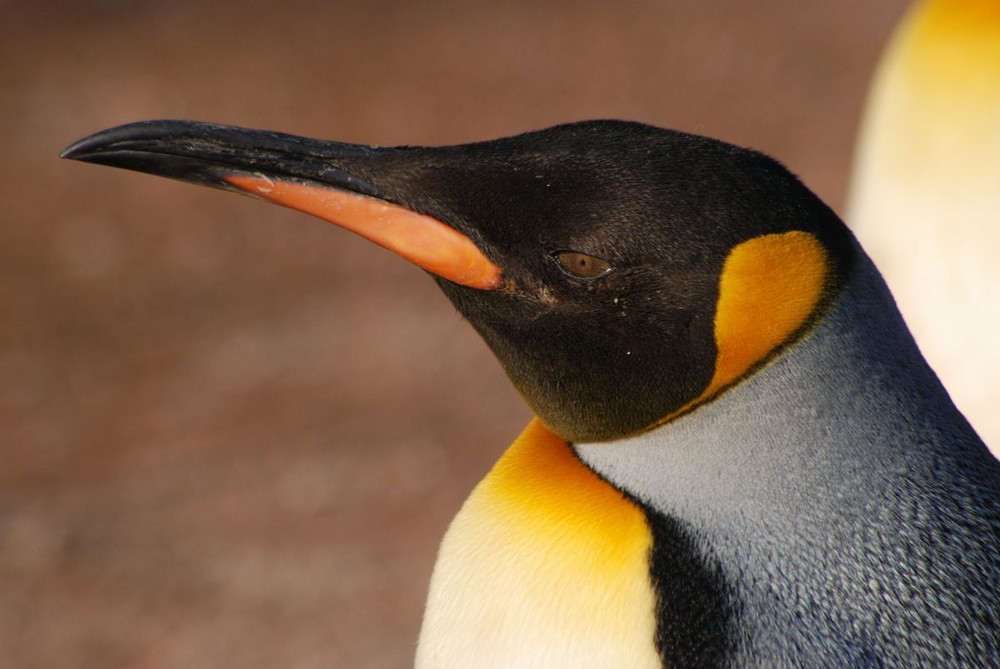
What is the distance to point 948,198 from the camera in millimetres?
2258

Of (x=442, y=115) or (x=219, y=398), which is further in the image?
(x=442, y=115)

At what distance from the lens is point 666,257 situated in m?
1.08

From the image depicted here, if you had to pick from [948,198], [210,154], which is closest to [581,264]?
[210,154]

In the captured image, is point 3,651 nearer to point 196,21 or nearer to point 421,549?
point 421,549

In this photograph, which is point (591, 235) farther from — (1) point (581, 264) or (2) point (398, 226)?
(2) point (398, 226)

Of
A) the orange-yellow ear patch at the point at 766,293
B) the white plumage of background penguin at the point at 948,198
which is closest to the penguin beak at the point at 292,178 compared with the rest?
the orange-yellow ear patch at the point at 766,293

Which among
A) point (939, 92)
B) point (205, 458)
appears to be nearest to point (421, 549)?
point (205, 458)

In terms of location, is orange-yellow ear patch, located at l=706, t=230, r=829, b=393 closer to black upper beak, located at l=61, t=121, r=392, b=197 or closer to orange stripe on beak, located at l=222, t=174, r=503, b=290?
orange stripe on beak, located at l=222, t=174, r=503, b=290

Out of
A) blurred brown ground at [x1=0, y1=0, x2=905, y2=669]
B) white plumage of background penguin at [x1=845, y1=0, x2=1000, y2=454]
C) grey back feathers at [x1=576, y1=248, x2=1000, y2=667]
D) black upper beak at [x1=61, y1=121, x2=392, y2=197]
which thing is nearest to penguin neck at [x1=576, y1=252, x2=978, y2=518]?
grey back feathers at [x1=576, y1=248, x2=1000, y2=667]

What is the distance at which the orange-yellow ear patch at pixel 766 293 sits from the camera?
1068mm

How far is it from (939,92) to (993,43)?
127 mm

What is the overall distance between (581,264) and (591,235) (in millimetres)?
29

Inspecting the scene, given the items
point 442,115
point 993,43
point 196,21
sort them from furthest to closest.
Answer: point 196,21
point 442,115
point 993,43

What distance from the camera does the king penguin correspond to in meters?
1.07
